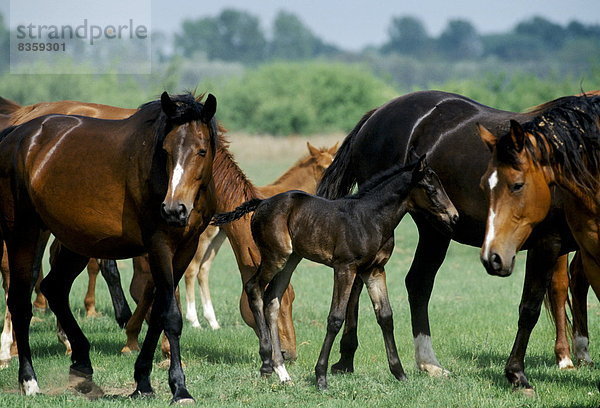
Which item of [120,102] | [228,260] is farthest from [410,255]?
[120,102]

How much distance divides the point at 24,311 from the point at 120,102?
46341 mm

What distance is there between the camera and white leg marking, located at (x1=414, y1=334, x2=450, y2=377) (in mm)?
7141

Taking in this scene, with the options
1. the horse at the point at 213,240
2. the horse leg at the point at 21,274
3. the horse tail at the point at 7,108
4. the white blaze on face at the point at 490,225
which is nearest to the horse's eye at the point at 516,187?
the white blaze on face at the point at 490,225

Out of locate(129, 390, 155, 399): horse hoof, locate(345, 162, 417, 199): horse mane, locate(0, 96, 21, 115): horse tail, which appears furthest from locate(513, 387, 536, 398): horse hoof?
locate(0, 96, 21, 115): horse tail

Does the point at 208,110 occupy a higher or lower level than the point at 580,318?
higher

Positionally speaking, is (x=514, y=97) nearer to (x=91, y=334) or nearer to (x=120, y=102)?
(x=120, y=102)

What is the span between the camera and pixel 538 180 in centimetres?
528

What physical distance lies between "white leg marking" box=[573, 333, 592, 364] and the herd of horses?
0.4 inches

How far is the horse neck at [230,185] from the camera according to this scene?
7785mm

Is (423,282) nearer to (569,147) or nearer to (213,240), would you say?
(569,147)

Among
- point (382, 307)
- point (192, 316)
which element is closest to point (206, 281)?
point (192, 316)

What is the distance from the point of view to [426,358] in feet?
24.1

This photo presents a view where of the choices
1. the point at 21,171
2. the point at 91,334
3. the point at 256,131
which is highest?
the point at 21,171

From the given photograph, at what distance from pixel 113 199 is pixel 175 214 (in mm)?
848
